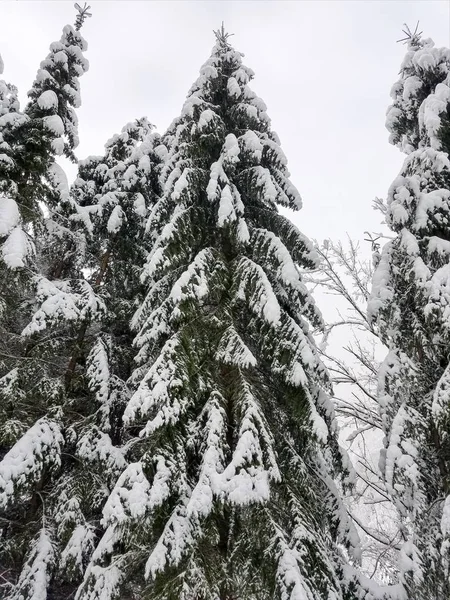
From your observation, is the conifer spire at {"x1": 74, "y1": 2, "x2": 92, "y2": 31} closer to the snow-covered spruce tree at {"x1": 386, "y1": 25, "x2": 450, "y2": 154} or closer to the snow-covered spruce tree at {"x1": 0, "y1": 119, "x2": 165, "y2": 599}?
the snow-covered spruce tree at {"x1": 0, "y1": 119, "x2": 165, "y2": 599}

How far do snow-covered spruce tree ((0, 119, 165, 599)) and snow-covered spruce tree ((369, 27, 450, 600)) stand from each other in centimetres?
551

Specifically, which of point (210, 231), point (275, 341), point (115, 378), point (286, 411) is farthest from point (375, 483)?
point (210, 231)

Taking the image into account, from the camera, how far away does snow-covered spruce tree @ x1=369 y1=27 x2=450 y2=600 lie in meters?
6.15

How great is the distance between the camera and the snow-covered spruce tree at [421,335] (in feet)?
20.2

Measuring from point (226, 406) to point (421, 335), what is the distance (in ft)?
11.7

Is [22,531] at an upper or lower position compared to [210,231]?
lower

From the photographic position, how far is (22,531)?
8398mm

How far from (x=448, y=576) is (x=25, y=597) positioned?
674cm

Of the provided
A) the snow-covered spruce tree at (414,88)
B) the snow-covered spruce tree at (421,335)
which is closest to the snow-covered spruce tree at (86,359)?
the snow-covered spruce tree at (421,335)

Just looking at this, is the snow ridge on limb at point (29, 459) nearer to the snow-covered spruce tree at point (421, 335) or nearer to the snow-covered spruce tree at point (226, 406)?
the snow-covered spruce tree at point (226, 406)

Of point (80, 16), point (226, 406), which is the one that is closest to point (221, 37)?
point (80, 16)

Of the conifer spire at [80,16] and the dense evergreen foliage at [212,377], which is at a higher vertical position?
the conifer spire at [80,16]

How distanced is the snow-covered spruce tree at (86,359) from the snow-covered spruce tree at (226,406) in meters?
1.42

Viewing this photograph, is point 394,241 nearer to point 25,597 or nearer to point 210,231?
point 210,231
